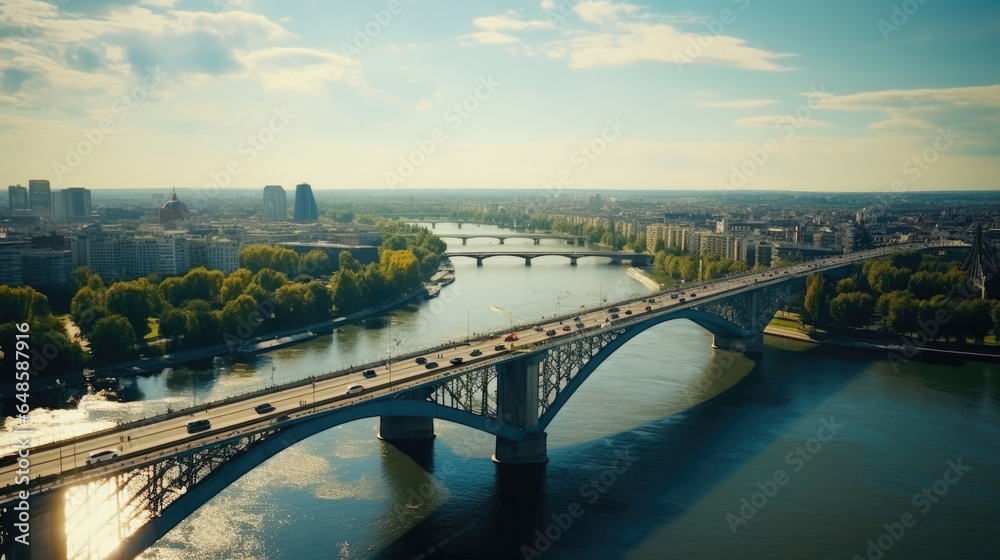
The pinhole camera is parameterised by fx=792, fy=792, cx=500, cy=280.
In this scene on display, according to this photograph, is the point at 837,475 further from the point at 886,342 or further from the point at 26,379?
the point at 26,379

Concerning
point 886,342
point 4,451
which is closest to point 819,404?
point 886,342

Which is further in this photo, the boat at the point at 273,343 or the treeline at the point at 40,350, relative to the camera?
the boat at the point at 273,343

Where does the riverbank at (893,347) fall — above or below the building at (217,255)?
below

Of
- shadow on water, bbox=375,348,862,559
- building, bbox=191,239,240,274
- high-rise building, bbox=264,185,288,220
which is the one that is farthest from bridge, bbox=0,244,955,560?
high-rise building, bbox=264,185,288,220

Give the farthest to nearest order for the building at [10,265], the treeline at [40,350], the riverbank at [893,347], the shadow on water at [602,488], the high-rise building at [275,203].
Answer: the high-rise building at [275,203] < the building at [10,265] < the riverbank at [893,347] < the treeline at [40,350] < the shadow on water at [602,488]

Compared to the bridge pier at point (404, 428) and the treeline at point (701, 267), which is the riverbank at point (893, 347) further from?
the bridge pier at point (404, 428)

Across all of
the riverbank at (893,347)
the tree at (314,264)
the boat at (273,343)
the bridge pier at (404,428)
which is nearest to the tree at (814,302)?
the riverbank at (893,347)

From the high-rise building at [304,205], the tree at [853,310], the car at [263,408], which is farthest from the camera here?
the high-rise building at [304,205]
